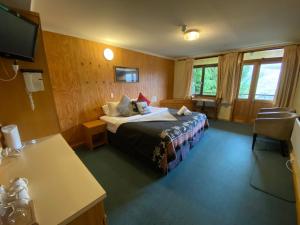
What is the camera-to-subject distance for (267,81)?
3955 mm

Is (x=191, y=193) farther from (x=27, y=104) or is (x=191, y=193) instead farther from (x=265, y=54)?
(x=265, y=54)

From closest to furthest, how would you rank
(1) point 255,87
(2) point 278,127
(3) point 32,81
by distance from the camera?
(3) point 32,81, (2) point 278,127, (1) point 255,87

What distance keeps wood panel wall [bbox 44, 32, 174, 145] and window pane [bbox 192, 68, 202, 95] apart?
263 cm

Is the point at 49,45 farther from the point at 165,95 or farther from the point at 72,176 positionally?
the point at 165,95

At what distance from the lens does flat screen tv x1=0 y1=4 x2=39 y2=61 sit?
105cm

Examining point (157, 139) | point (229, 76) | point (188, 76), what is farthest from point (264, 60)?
point (157, 139)

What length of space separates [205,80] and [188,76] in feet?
2.21

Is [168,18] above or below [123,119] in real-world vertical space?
above

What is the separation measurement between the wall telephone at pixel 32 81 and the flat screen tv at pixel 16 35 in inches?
5.6

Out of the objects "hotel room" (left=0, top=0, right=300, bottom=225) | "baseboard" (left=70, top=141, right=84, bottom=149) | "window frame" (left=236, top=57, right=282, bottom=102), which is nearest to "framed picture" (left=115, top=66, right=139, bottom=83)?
"hotel room" (left=0, top=0, right=300, bottom=225)

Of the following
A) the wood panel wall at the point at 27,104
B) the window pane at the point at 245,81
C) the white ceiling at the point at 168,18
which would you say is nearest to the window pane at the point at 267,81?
the window pane at the point at 245,81

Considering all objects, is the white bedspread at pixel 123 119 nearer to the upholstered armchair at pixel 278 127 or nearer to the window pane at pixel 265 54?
the upholstered armchair at pixel 278 127

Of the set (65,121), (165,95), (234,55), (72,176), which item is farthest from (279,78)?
(65,121)

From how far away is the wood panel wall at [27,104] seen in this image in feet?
4.15
